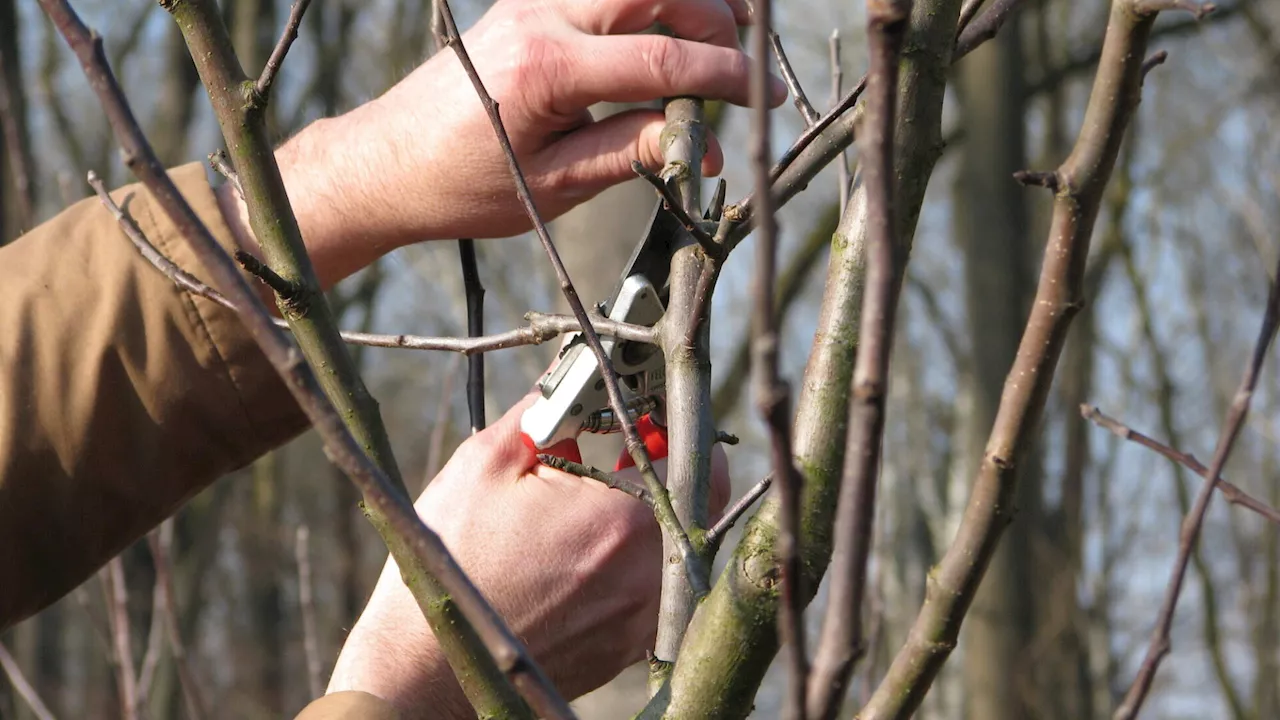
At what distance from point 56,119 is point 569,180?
22.2 ft

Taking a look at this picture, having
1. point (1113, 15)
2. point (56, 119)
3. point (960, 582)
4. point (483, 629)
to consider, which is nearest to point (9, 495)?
point (483, 629)

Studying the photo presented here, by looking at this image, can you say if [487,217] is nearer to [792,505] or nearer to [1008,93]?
[792,505]

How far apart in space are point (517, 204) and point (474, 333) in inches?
15.6

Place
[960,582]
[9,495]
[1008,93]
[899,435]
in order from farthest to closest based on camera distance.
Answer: [899,435] < [1008,93] < [9,495] < [960,582]

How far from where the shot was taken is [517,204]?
1777mm

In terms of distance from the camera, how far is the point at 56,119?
24.1 ft

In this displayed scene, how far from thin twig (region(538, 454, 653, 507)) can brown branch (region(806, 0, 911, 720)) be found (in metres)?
0.61

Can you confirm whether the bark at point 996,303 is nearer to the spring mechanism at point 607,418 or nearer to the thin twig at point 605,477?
the spring mechanism at point 607,418

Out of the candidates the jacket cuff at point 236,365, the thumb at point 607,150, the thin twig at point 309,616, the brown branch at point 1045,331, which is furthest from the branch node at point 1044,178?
the thin twig at point 309,616

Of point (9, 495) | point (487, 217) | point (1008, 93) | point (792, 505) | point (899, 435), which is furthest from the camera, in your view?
point (899, 435)

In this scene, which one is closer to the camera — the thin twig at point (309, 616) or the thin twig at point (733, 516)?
the thin twig at point (733, 516)

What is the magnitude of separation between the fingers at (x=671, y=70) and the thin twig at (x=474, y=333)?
30cm

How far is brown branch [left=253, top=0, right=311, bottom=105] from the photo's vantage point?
3.12 ft

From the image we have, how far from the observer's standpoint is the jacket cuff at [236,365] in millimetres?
1839
